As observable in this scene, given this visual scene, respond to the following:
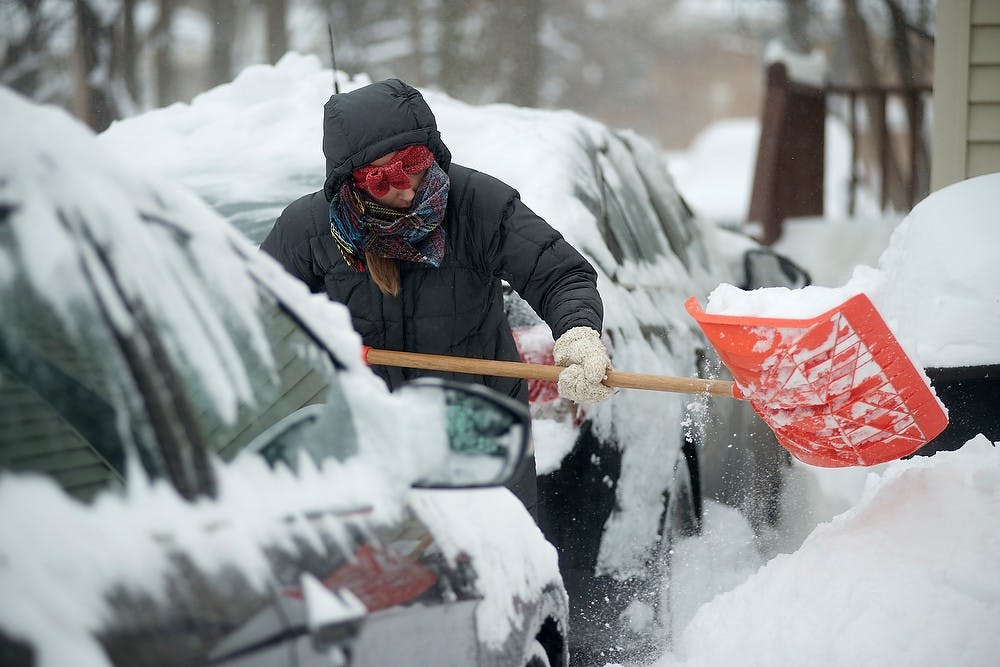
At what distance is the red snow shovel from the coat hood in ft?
1.69

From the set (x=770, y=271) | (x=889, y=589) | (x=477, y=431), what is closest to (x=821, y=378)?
(x=889, y=589)

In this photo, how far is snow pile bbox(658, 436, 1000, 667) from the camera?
A: 252 centimetres

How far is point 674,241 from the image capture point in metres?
5.32

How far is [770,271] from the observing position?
6.20m

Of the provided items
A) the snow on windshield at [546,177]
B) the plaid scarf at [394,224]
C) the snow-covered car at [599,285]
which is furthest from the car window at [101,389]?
the snow on windshield at [546,177]

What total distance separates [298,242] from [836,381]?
4.86ft

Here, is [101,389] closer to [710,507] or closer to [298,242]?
[298,242]

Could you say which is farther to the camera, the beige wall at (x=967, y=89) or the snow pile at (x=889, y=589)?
the beige wall at (x=967, y=89)

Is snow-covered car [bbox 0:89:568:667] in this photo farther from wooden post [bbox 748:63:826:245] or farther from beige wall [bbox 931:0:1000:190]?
wooden post [bbox 748:63:826:245]

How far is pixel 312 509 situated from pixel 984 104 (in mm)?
5188

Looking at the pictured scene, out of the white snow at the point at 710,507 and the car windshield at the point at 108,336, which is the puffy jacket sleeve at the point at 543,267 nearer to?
the white snow at the point at 710,507

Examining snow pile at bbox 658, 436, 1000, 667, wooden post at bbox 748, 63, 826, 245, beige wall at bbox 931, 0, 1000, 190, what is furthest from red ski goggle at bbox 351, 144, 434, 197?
wooden post at bbox 748, 63, 826, 245

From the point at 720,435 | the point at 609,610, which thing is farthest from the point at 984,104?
the point at 609,610

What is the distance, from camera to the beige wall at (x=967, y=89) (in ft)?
19.3
